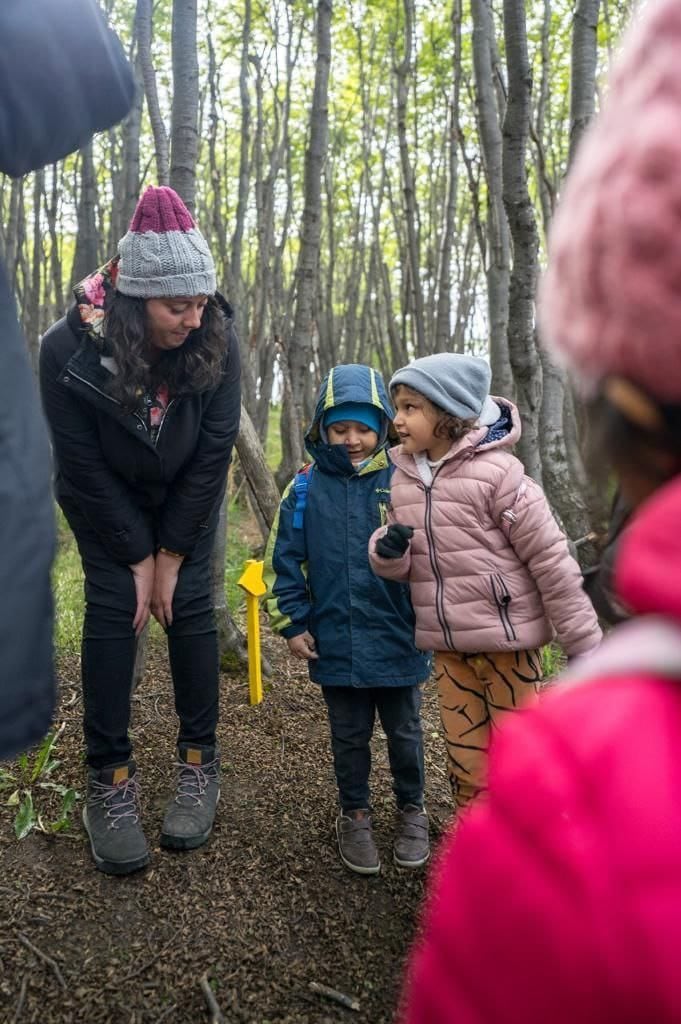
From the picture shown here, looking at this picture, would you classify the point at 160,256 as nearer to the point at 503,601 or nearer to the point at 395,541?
the point at 395,541

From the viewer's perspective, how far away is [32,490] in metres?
1.07

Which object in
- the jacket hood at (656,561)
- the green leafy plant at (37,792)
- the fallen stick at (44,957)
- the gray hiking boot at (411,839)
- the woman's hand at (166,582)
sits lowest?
the gray hiking boot at (411,839)

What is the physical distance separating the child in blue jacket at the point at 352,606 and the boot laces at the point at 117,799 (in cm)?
58

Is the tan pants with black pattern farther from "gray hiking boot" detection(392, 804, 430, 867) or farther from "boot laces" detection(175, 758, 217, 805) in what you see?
"boot laces" detection(175, 758, 217, 805)

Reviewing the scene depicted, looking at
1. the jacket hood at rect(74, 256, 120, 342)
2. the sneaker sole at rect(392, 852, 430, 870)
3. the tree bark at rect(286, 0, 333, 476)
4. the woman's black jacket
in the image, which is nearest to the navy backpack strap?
the woman's black jacket

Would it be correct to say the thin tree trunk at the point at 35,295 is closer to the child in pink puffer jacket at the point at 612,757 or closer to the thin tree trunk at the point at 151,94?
the thin tree trunk at the point at 151,94

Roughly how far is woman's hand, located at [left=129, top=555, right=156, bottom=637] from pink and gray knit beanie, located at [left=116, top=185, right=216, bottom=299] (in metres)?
0.75

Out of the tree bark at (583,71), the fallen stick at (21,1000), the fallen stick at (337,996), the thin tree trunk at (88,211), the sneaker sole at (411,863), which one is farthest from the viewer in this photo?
the thin tree trunk at (88,211)

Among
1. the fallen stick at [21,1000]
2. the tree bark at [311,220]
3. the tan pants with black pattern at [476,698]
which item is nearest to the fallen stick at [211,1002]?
the fallen stick at [21,1000]

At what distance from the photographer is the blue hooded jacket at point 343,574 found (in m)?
2.38

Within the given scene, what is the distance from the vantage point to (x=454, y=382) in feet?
7.34

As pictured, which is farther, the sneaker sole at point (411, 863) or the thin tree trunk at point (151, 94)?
the thin tree trunk at point (151, 94)

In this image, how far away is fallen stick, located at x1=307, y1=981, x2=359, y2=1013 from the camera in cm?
186

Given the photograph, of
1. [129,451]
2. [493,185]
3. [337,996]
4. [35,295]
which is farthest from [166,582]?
[35,295]
